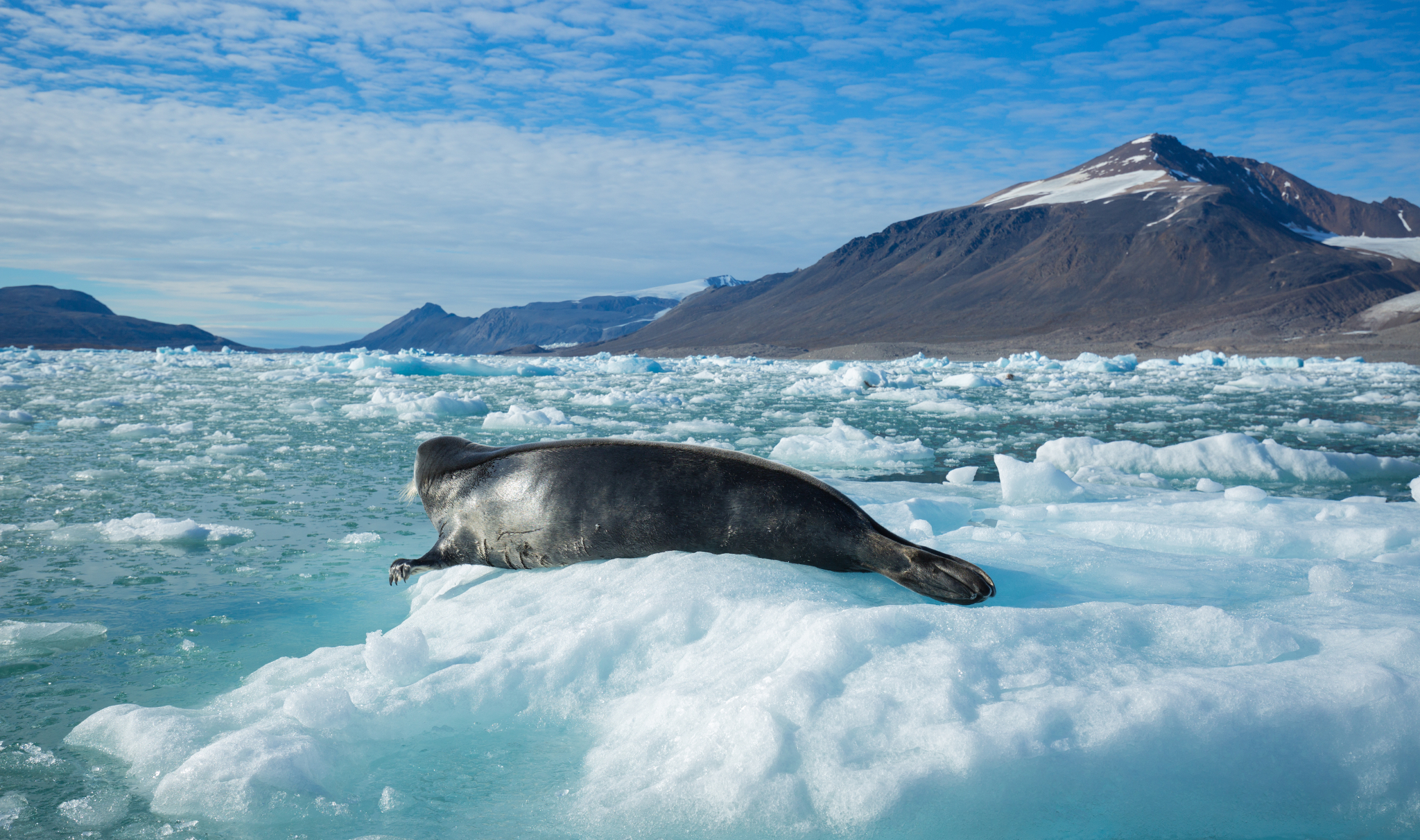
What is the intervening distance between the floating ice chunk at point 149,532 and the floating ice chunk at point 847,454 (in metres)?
4.46

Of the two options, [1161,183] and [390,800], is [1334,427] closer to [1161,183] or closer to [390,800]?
[390,800]

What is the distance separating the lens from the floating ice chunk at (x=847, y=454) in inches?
298

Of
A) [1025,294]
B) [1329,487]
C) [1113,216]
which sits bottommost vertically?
[1329,487]

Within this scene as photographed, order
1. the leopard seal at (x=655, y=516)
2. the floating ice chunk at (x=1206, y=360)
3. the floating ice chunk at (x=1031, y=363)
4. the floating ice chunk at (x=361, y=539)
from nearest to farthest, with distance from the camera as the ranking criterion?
the leopard seal at (x=655, y=516), the floating ice chunk at (x=361, y=539), the floating ice chunk at (x=1031, y=363), the floating ice chunk at (x=1206, y=360)

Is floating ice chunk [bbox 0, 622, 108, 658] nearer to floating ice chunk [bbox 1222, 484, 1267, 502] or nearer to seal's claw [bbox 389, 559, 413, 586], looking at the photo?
seal's claw [bbox 389, 559, 413, 586]

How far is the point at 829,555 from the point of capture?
2.83 meters

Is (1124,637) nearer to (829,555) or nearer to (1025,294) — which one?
(829,555)

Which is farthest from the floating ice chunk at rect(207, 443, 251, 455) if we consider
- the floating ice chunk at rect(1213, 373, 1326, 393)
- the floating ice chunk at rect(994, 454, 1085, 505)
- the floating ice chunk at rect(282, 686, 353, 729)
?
the floating ice chunk at rect(1213, 373, 1326, 393)

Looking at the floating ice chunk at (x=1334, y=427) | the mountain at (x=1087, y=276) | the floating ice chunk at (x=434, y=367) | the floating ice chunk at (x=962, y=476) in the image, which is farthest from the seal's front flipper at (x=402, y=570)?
the mountain at (x=1087, y=276)

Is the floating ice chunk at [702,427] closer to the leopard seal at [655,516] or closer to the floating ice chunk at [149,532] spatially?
the floating ice chunk at [149,532]

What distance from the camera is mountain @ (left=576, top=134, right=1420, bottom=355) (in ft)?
240

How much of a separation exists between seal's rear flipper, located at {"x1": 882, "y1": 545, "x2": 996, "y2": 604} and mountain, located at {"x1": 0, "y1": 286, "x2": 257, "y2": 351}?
13484 cm

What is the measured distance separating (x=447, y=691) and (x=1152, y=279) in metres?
98.8

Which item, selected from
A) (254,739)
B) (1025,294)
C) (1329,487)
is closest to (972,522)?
(254,739)
